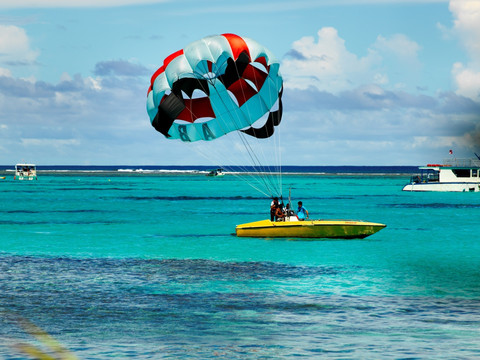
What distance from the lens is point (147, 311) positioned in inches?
586

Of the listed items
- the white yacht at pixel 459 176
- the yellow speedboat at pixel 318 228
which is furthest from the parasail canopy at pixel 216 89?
the white yacht at pixel 459 176

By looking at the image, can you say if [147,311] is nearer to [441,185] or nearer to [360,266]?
[360,266]

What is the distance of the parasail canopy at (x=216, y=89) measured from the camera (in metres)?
26.0

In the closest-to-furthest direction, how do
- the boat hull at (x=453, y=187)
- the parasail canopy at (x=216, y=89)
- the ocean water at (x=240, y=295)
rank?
the ocean water at (x=240, y=295)
the parasail canopy at (x=216, y=89)
the boat hull at (x=453, y=187)

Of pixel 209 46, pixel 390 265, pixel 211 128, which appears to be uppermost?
pixel 209 46

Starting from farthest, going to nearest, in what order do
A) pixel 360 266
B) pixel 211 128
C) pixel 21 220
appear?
pixel 21 220 < pixel 211 128 < pixel 360 266

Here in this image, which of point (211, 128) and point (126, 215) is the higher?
point (211, 128)

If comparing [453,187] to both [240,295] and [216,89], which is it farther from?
[240,295]

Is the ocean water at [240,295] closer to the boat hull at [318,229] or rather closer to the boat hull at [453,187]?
A: the boat hull at [318,229]

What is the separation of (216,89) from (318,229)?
23.0 feet

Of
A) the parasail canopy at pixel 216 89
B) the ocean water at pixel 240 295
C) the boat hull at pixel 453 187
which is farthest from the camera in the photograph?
the boat hull at pixel 453 187

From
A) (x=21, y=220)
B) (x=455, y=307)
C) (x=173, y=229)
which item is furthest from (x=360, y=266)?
(x=21, y=220)

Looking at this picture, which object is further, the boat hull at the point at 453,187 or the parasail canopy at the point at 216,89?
the boat hull at the point at 453,187

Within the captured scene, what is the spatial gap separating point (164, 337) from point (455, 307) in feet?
22.6
